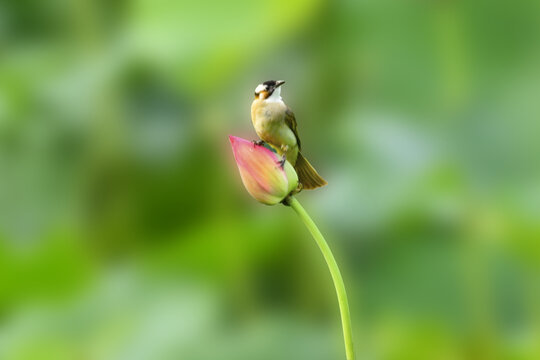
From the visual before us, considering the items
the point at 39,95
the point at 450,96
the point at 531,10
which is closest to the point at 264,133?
the point at 450,96

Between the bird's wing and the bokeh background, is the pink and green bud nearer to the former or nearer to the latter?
the bird's wing

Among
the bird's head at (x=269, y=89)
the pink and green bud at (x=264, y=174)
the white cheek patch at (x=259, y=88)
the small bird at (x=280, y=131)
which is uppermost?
the bird's head at (x=269, y=89)

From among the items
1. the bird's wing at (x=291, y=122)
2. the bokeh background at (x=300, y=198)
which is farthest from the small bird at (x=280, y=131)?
the bokeh background at (x=300, y=198)

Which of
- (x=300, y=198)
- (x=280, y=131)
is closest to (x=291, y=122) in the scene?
(x=280, y=131)

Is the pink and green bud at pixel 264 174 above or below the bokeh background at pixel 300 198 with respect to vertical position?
below

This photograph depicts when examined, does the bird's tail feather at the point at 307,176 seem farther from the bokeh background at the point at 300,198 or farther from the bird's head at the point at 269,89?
the bokeh background at the point at 300,198

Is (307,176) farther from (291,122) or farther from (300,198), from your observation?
(300,198)

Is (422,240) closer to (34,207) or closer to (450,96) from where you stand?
(450,96)
